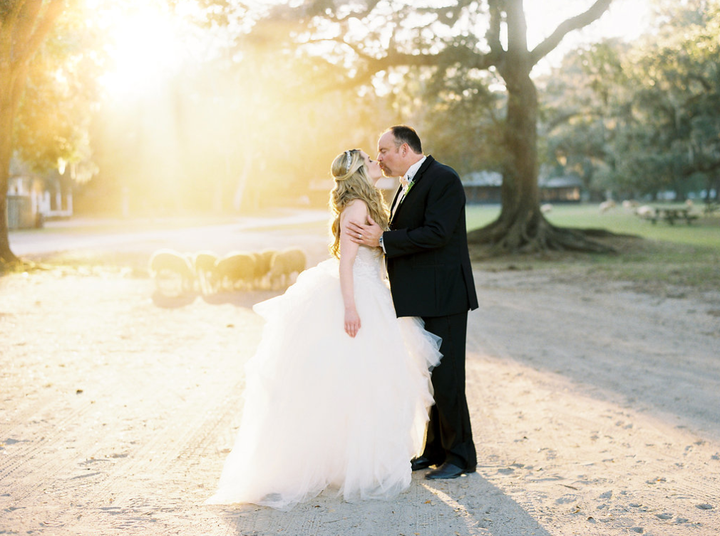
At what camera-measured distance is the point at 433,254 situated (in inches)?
177

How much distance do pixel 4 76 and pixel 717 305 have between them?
1354 cm

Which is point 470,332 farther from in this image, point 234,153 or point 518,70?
point 234,153

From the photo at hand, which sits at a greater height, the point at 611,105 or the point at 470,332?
the point at 611,105

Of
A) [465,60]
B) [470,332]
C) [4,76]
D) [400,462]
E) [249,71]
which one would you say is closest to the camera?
[400,462]

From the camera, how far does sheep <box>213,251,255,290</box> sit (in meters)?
13.5

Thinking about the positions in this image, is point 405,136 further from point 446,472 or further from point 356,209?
point 446,472

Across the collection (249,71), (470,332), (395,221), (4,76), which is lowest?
(470,332)

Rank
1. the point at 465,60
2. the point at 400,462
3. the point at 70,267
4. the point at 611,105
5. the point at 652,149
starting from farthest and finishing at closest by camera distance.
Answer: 1. the point at 652,149
2. the point at 611,105
3. the point at 465,60
4. the point at 70,267
5. the point at 400,462

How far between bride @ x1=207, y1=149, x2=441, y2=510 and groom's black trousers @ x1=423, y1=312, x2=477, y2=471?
95 millimetres

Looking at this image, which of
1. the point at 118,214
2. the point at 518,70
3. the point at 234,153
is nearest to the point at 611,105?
the point at 518,70

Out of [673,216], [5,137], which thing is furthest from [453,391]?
[673,216]

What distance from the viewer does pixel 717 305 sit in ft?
38.6

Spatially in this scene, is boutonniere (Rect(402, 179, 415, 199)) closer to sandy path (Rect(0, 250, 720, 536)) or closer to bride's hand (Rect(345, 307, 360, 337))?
bride's hand (Rect(345, 307, 360, 337))

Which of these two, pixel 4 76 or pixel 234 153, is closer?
pixel 4 76
